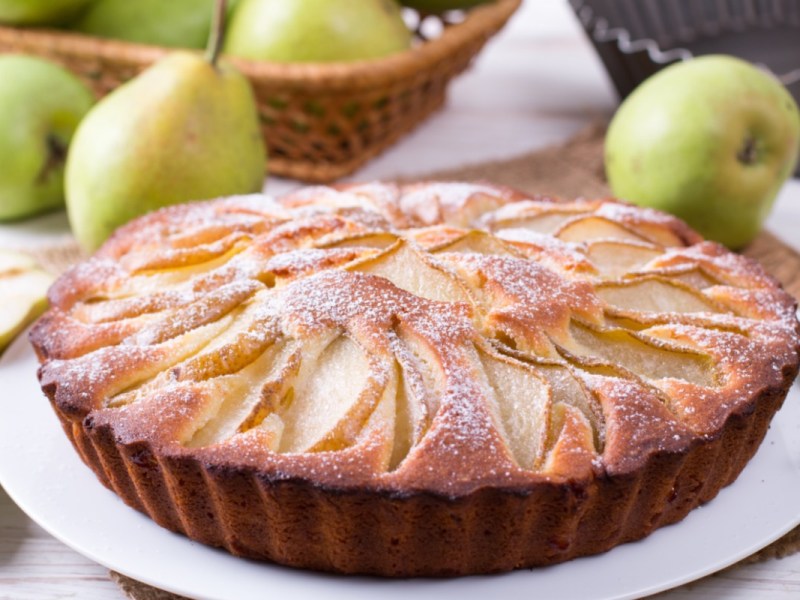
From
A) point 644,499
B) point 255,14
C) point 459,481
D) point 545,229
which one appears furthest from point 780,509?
point 255,14

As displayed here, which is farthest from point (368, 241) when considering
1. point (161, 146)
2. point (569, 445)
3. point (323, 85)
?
point (323, 85)

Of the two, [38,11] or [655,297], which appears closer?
[655,297]

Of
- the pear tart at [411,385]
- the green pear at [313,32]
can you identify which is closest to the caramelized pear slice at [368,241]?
the pear tart at [411,385]

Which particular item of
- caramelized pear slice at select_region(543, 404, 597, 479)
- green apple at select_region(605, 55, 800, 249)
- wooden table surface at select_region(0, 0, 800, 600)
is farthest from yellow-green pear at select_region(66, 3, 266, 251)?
caramelized pear slice at select_region(543, 404, 597, 479)

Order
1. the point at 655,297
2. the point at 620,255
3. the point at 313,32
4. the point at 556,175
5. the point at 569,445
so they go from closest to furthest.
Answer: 1. the point at 569,445
2. the point at 655,297
3. the point at 620,255
4. the point at 313,32
5. the point at 556,175

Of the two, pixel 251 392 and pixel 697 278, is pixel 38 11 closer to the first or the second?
pixel 251 392

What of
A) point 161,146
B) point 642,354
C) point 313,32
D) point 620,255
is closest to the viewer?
point 642,354

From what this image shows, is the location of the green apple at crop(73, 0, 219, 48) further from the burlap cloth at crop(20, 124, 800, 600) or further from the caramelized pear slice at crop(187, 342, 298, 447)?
the caramelized pear slice at crop(187, 342, 298, 447)
